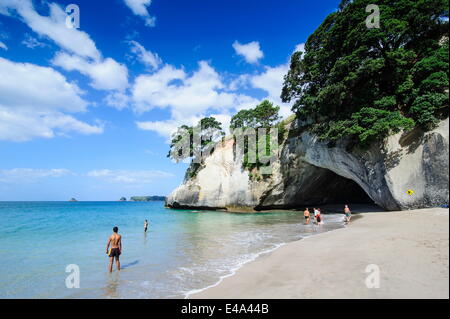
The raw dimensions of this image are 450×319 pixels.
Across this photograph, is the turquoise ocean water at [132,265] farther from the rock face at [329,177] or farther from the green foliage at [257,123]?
the green foliage at [257,123]

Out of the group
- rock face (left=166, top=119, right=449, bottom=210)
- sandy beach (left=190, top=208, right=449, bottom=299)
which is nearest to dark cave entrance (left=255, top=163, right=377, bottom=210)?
rock face (left=166, top=119, right=449, bottom=210)

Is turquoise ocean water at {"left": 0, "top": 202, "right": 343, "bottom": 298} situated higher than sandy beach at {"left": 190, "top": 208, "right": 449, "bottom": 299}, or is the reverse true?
sandy beach at {"left": 190, "top": 208, "right": 449, "bottom": 299}

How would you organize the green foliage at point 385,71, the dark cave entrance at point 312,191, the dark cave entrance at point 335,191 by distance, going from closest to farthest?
the green foliage at point 385,71, the dark cave entrance at point 312,191, the dark cave entrance at point 335,191

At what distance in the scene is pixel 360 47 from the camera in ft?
51.3

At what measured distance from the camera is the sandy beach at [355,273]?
3904 millimetres

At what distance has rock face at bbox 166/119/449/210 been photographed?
40.5 feet

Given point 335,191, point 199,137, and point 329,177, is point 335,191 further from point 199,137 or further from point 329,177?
point 199,137

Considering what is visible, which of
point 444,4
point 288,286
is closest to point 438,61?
point 444,4

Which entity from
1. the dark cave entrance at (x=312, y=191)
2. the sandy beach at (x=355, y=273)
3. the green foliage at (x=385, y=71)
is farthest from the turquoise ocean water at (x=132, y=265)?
the dark cave entrance at (x=312, y=191)

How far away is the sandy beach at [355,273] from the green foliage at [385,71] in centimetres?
978

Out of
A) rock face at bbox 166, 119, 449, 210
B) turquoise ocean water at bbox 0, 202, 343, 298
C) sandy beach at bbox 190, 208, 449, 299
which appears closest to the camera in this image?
sandy beach at bbox 190, 208, 449, 299

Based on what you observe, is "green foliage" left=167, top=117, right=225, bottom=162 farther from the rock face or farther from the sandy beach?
the sandy beach

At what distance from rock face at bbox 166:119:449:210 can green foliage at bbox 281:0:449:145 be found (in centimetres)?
139
